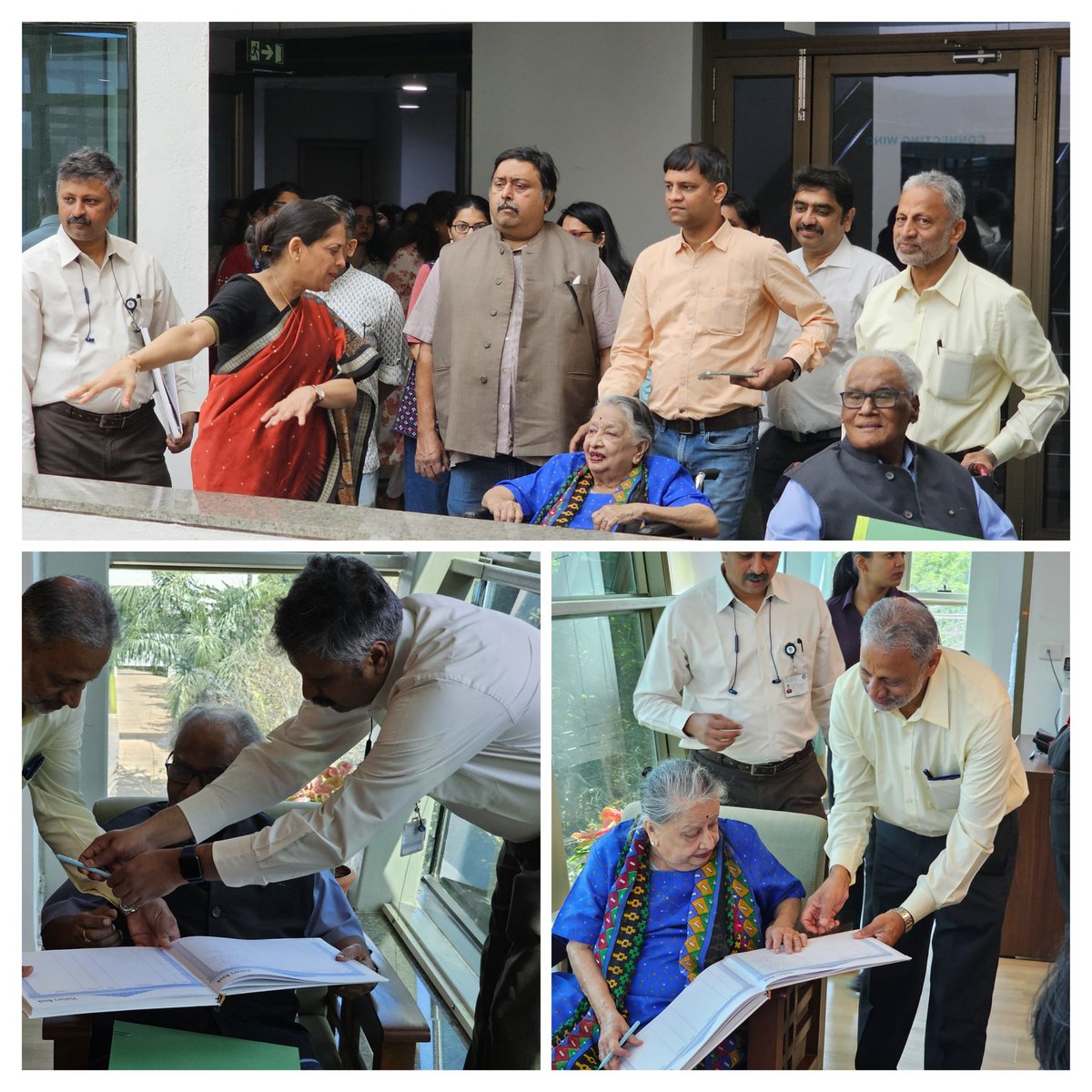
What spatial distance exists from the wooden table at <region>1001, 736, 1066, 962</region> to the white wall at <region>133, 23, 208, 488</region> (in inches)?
124

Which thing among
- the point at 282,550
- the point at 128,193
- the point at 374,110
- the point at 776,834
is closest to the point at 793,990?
the point at 776,834

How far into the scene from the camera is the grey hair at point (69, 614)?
251 centimetres

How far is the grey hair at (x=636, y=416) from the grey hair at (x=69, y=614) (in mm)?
1239

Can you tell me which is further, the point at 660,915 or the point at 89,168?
the point at 89,168

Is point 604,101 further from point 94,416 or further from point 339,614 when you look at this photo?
point 339,614

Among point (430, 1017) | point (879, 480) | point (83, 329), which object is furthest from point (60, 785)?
point (83, 329)

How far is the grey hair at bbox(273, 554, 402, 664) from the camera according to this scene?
240 centimetres

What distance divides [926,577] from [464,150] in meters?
5.08

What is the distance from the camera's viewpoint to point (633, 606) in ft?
8.17

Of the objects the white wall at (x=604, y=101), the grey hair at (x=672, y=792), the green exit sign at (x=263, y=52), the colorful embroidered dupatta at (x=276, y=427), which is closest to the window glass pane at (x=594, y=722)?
the grey hair at (x=672, y=792)

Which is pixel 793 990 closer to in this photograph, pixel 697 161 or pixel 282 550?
pixel 282 550

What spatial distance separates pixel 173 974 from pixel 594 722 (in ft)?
2.73

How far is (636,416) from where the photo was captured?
128 inches

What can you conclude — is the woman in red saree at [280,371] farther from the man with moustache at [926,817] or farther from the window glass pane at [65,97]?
the man with moustache at [926,817]
